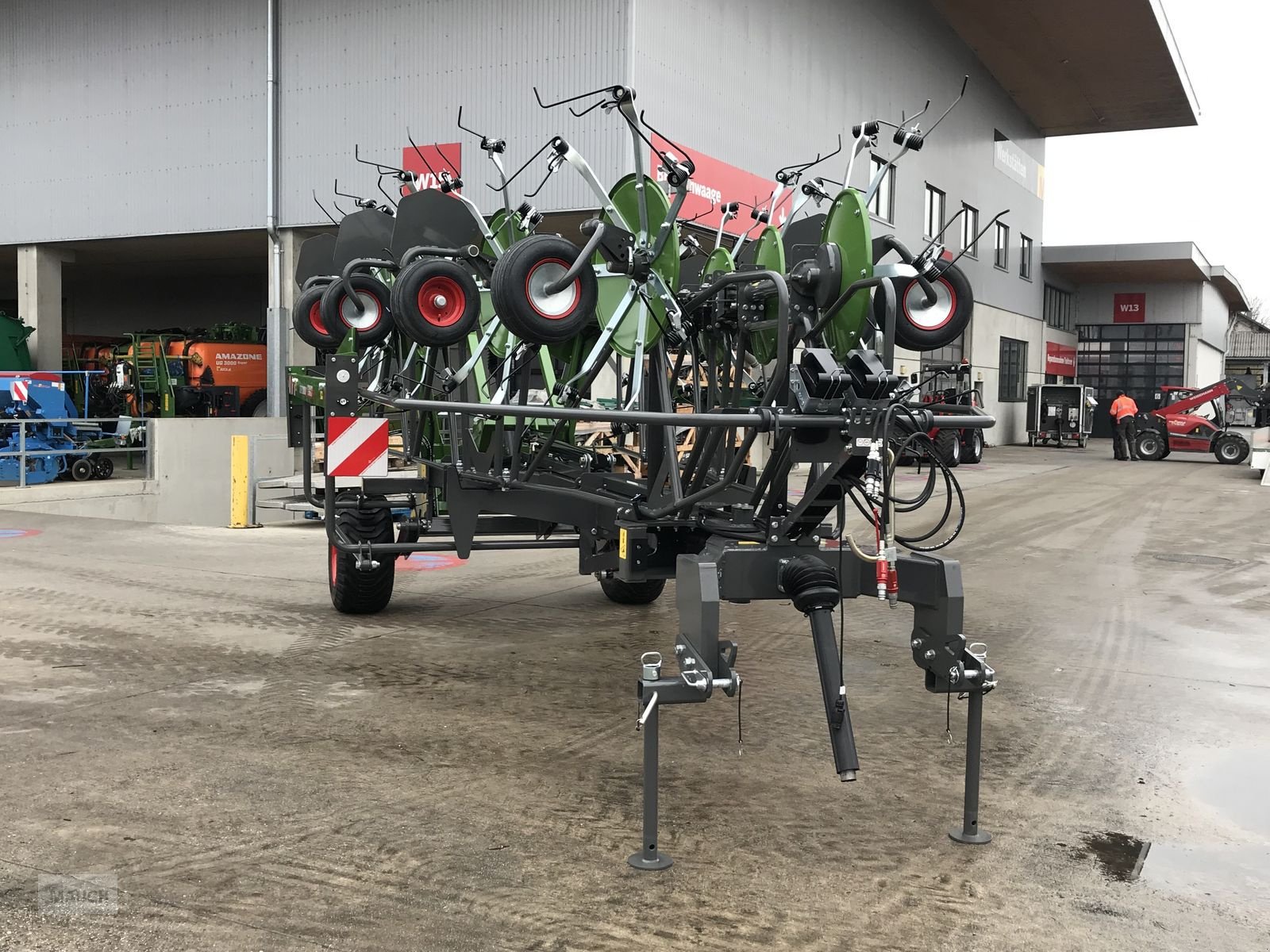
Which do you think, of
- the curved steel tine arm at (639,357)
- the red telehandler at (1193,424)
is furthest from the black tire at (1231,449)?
the curved steel tine arm at (639,357)

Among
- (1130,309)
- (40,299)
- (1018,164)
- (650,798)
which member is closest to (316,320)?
(650,798)

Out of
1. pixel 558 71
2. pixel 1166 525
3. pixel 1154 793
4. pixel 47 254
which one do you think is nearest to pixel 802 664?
pixel 1154 793

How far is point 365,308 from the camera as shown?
6371mm

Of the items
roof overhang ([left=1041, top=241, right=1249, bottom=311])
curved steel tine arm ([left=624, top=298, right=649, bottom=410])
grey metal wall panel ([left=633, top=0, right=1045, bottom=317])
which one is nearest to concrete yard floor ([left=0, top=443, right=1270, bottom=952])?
curved steel tine arm ([left=624, top=298, right=649, bottom=410])

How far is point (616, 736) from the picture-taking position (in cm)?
485

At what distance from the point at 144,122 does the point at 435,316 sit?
1861 centimetres

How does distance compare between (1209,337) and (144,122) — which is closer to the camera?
(144,122)

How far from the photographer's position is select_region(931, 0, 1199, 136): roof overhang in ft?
91.9

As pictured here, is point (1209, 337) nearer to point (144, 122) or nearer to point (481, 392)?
point (144, 122)

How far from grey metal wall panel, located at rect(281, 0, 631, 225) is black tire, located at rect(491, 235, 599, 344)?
12388mm

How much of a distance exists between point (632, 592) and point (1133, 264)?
38.1 m

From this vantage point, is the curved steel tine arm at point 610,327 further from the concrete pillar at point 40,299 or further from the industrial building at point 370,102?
the concrete pillar at point 40,299

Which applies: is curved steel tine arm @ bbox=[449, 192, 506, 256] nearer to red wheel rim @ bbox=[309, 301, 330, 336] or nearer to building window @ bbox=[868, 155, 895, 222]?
red wheel rim @ bbox=[309, 301, 330, 336]

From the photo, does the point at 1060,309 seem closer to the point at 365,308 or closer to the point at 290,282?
the point at 290,282
